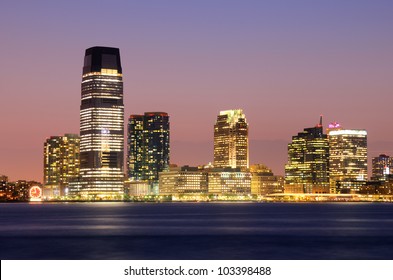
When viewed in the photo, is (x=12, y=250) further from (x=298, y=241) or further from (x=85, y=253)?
(x=298, y=241)

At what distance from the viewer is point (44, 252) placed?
290ft

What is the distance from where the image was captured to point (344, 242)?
103 metres

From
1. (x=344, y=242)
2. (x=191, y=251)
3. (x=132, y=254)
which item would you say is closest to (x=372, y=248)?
(x=344, y=242)

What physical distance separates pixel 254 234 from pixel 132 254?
3385cm

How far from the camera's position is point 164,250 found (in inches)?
3595

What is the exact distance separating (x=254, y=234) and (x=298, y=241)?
43.9ft
